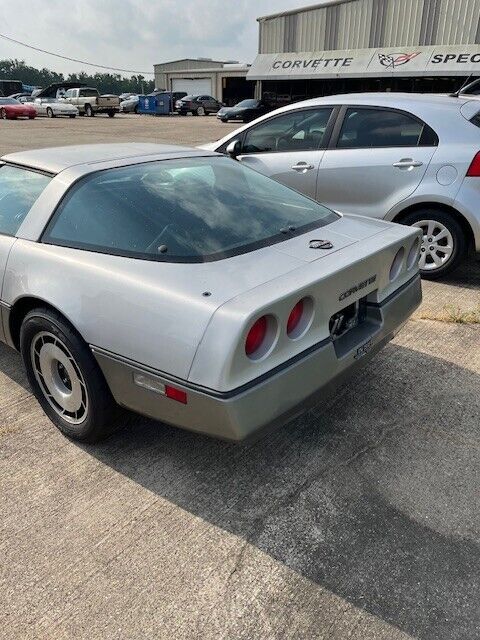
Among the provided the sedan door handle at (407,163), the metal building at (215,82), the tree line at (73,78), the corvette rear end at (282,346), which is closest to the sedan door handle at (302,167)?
the sedan door handle at (407,163)

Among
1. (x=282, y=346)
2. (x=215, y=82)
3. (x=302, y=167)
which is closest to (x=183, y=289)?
(x=282, y=346)

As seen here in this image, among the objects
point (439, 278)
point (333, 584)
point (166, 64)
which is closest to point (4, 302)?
point (333, 584)

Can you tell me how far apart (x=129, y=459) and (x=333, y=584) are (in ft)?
3.76

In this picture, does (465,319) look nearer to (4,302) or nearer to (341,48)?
(4,302)

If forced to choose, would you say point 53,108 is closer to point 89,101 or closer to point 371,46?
point 89,101

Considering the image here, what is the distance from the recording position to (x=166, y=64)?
206 feet

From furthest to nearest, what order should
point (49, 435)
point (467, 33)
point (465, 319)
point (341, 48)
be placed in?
point (341, 48) → point (467, 33) → point (465, 319) → point (49, 435)

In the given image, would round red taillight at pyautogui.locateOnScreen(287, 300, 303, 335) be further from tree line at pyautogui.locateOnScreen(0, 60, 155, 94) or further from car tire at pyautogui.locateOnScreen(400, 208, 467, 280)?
tree line at pyautogui.locateOnScreen(0, 60, 155, 94)

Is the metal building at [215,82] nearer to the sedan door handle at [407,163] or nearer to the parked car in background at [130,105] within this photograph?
the parked car in background at [130,105]

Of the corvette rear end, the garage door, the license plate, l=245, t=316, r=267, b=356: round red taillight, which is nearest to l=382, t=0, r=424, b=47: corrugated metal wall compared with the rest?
the corvette rear end

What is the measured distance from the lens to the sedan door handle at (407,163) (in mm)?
4809

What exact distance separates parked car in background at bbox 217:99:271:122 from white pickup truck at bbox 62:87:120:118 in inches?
382

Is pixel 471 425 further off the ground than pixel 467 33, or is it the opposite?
pixel 467 33

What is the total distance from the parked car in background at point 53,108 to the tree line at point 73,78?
7197 centimetres
